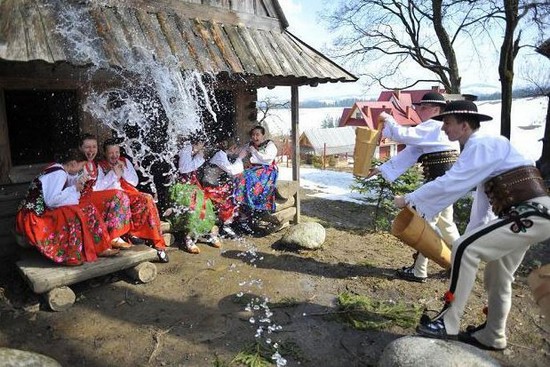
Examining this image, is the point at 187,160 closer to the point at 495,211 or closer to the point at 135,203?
the point at 135,203

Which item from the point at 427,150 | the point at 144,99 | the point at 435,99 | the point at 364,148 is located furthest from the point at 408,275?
the point at 144,99

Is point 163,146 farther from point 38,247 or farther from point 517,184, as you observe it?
point 517,184

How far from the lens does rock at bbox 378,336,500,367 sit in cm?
280

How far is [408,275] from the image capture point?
515 centimetres

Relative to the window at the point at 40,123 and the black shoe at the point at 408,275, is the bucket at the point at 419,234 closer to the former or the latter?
the black shoe at the point at 408,275

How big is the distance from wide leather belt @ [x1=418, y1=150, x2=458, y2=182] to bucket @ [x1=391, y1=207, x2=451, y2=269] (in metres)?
1.01

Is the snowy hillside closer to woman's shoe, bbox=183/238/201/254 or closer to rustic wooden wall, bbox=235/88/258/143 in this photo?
rustic wooden wall, bbox=235/88/258/143

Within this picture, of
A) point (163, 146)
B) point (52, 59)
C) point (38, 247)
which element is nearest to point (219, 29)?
point (163, 146)

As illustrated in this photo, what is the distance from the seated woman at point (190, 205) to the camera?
19.1 ft

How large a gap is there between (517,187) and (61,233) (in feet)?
14.4

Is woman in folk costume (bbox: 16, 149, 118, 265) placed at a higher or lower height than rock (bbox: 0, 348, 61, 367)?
higher

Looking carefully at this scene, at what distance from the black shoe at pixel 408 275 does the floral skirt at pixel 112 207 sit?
3.52m

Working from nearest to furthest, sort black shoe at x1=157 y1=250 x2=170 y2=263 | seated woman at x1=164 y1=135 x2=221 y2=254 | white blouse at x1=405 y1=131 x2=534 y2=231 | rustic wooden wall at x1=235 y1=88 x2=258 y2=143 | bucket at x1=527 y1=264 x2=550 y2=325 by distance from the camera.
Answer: bucket at x1=527 y1=264 x2=550 y2=325 < white blouse at x1=405 y1=131 x2=534 y2=231 < black shoe at x1=157 y1=250 x2=170 y2=263 < seated woman at x1=164 y1=135 x2=221 y2=254 < rustic wooden wall at x1=235 y1=88 x2=258 y2=143

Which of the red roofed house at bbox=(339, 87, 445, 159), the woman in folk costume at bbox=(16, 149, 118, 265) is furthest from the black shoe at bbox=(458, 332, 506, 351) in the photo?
the red roofed house at bbox=(339, 87, 445, 159)
